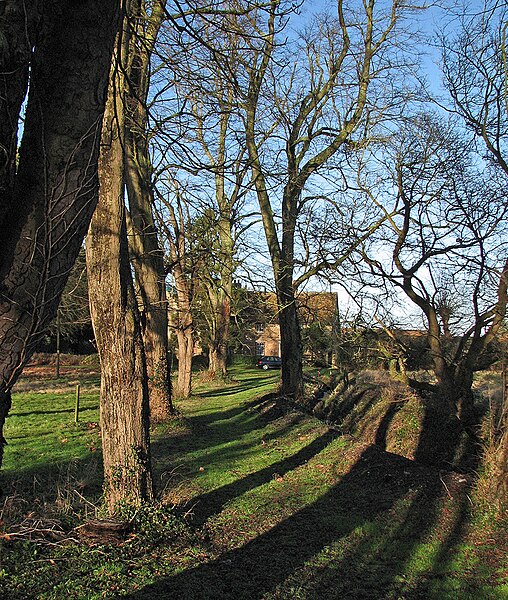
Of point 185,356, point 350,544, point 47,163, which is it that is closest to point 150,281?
point 185,356

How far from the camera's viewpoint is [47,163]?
9.97ft

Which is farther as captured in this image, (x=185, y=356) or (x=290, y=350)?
(x=185, y=356)

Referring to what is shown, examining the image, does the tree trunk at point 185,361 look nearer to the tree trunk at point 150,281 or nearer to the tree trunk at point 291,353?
Result: the tree trunk at point 291,353

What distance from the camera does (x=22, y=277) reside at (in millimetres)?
2938

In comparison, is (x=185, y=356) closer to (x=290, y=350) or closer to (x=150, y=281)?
(x=290, y=350)

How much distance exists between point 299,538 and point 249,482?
2439 mm

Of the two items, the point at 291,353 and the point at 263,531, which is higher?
the point at 291,353

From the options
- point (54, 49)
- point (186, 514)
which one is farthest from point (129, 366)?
point (54, 49)

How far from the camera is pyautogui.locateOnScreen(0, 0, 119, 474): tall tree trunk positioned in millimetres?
2875

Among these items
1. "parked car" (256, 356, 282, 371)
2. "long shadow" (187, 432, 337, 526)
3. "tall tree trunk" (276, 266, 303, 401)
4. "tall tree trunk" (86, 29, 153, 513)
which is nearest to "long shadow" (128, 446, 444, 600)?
"long shadow" (187, 432, 337, 526)

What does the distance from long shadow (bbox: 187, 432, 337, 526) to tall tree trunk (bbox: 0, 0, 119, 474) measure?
476 centimetres

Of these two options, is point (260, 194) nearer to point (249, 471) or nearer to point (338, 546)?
point (249, 471)

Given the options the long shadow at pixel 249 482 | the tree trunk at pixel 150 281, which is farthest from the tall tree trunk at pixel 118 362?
the tree trunk at pixel 150 281

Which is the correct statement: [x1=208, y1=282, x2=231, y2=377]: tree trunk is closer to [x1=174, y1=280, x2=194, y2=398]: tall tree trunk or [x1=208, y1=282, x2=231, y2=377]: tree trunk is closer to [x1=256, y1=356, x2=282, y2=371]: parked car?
[x1=174, y1=280, x2=194, y2=398]: tall tree trunk
